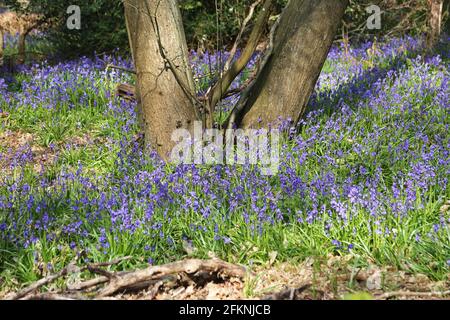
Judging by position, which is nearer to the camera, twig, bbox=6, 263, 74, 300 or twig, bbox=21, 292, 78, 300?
twig, bbox=21, 292, 78, 300

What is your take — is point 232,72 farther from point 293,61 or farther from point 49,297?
point 49,297

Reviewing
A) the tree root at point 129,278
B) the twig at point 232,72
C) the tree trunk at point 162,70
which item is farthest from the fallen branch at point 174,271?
the twig at point 232,72

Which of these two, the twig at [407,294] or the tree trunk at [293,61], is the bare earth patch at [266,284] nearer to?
the twig at [407,294]

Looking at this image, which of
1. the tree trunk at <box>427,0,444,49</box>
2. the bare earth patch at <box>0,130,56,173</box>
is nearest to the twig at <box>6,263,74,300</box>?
the bare earth patch at <box>0,130,56,173</box>

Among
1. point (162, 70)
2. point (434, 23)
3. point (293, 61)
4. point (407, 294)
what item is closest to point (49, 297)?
point (407, 294)

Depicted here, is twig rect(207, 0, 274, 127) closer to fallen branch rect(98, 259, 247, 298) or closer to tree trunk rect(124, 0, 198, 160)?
tree trunk rect(124, 0, 198, 160)

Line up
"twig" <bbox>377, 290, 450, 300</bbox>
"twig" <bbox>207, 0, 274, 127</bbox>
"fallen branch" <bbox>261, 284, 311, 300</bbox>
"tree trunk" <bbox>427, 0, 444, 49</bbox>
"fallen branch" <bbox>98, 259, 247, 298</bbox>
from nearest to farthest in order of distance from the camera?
"fallen branch" <bbox>261, 284, 311, 300</bbox> → "twig" <bbox>377, 290, 450, 300</bbox> → "fallen branch" <bbox>98, 259, 247, 298</bbox> → "twig" <bbox>207, 0, 274, 127</bbox> → "tree trunk" <bbox>427, 0, 444, 49</bbox>

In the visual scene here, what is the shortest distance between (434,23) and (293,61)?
400 cm

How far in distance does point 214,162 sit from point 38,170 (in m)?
1.84

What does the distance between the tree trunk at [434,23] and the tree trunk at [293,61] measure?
3.45m

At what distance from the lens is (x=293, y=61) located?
5867 millimetres

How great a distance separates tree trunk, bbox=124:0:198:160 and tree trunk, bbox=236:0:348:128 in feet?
2.24

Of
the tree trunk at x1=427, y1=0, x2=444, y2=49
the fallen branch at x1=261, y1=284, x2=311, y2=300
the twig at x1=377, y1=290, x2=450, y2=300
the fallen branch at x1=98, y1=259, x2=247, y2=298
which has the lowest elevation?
the twig at x1=377, y1=290, x2=450, y2=300

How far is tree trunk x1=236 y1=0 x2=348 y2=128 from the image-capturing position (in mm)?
5852
